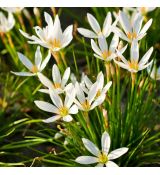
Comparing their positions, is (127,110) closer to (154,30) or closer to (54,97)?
(54,97)

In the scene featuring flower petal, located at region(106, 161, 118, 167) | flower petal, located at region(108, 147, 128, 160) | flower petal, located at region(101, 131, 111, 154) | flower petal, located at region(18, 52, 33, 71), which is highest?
flower petal, located at region(18, 52, 33, 71)

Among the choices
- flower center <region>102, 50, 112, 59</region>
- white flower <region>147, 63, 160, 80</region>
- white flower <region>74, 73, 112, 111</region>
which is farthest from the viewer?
white flower <region>147, 63, 160, 80</region>

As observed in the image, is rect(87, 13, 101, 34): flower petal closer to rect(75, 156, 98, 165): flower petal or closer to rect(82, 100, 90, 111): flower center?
rect(82, 100, 90, 111): flower center

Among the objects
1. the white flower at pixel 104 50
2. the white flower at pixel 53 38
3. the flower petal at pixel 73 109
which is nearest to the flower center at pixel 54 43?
the white flower at pixel 53 38

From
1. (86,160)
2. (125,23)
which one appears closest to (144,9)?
(125,23)

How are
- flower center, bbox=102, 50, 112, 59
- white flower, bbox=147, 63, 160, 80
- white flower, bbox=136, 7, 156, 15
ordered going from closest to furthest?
flower center, bbox=102, 50, 112, 59
white flower, bbox=147, 63, 160, 80
white flower, bbox=136, 7, 156, 15

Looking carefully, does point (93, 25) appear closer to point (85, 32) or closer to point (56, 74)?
point (85, 32)

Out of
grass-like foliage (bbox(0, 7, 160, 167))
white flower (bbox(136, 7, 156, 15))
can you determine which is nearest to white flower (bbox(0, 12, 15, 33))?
grass-like foliage (bbox(0, 7, 160, 167))

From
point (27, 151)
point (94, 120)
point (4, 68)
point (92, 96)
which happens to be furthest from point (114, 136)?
point (4, 68)

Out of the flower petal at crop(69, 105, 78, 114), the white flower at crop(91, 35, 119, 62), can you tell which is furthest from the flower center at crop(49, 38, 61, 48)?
the flower petal at crop(69, 105, 78, 114)

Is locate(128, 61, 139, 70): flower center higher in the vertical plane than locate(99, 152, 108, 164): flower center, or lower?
higher

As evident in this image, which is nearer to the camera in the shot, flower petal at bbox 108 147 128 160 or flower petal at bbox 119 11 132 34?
flower petal at bbox 108 147 128 160
